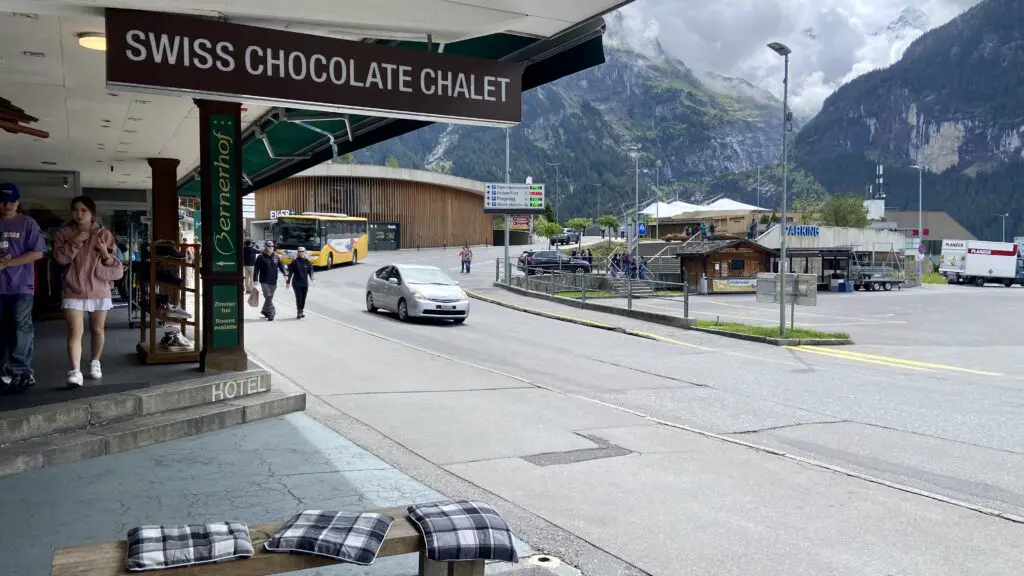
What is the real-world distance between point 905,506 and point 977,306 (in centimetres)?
3413

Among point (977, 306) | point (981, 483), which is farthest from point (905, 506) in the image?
point (977, 306)

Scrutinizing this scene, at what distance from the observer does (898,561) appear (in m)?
4.79

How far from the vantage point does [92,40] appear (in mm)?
7211

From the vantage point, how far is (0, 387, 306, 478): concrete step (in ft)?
19.4

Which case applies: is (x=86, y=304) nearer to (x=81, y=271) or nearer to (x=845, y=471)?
(x=81, y=271)

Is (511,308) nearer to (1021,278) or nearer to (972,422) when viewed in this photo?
(972,422)

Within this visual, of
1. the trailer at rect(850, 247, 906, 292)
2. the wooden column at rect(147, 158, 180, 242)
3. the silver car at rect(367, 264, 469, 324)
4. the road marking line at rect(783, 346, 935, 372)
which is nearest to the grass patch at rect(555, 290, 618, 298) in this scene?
the silver car at rect(367, 264, 469, 324)

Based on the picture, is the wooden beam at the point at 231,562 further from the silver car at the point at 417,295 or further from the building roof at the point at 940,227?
the building roof at the point at 940,227

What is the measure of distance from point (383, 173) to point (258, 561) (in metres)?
66.0

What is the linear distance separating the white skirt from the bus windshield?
33.2 metres

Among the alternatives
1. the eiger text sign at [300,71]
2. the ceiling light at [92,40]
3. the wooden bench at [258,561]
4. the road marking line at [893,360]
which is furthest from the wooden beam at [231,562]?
the road marking line at [893,360]

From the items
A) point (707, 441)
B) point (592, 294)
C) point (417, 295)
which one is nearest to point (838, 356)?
point (417, 295)

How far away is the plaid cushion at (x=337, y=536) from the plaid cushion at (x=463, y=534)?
20 cm

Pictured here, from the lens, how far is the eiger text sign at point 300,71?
488 centimetres
